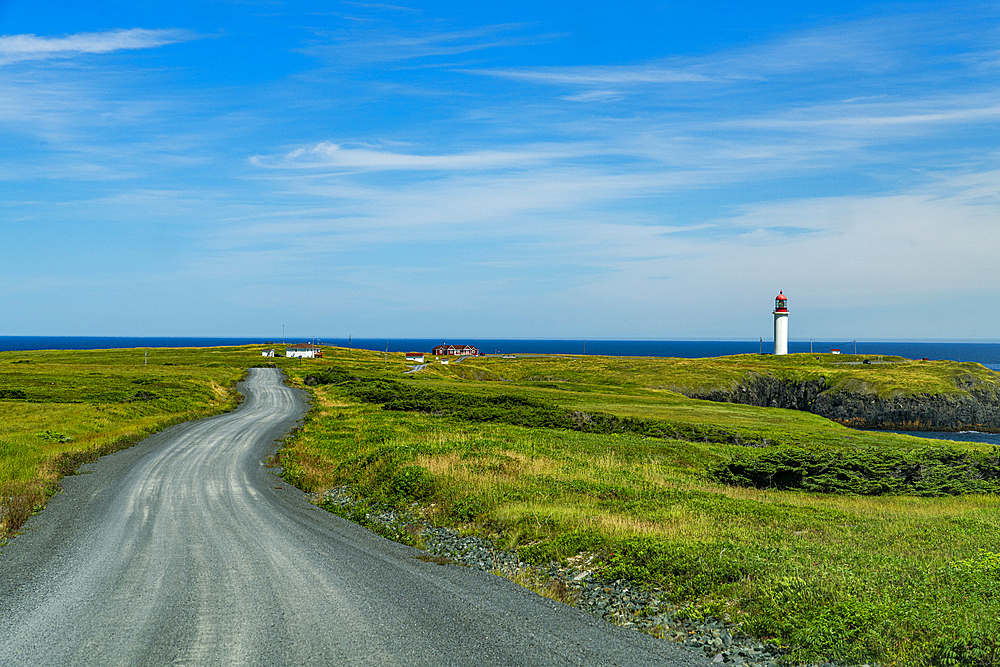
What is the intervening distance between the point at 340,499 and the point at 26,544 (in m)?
9.96

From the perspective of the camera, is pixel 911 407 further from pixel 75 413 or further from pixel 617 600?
pixel 75 413

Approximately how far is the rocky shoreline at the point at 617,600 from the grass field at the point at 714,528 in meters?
0.36

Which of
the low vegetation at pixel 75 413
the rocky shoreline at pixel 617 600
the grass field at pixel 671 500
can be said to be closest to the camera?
the rocky shoreline at pixel 617 600

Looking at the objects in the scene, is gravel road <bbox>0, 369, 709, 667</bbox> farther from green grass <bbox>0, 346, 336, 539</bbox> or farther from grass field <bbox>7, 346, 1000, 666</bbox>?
green grass <bbox>0, 346, 336, 539</bbox>

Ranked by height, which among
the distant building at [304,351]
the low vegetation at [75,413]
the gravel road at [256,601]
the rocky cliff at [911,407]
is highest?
the distant building at [304,351]

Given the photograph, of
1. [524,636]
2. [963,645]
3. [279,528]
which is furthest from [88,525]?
[963,645]

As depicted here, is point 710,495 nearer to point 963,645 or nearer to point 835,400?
point 963,645

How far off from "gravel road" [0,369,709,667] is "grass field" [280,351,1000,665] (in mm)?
2437

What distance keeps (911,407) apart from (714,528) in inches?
4113

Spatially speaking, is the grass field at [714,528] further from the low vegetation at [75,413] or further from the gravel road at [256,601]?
the low vegetation at [75,413]

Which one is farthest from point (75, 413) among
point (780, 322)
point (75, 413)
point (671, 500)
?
point (780, 322)

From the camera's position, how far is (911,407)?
10156 centimetres

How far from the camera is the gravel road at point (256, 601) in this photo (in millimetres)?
10867

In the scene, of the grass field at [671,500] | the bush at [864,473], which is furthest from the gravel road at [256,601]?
the bush at [864,473]
